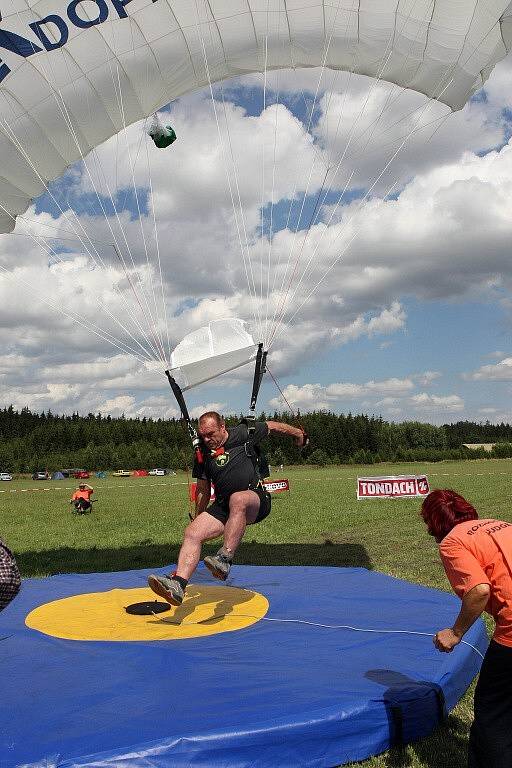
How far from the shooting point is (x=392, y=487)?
16828mm

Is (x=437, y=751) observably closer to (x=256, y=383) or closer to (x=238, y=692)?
(x=238, y=692)

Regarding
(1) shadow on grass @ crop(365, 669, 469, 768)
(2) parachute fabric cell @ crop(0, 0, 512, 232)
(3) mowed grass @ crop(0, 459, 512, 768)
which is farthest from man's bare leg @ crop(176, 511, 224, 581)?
(2) parachute fabric cell @ crop(0, 0, 512, 232)

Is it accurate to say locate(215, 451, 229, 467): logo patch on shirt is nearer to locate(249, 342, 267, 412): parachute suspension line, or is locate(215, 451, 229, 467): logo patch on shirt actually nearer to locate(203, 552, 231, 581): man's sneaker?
locate(249, 342, 267, 412): parachute suspension line

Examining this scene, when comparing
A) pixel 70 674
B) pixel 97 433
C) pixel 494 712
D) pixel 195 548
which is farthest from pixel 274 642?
pixel 97 433

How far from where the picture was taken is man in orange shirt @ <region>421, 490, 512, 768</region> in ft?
8.19

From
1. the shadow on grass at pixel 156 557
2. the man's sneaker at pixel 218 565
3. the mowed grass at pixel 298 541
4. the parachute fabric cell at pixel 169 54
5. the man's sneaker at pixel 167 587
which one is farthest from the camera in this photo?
the shadow on grass at pixel 156 557

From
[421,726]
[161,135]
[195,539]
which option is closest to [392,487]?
[161,135]

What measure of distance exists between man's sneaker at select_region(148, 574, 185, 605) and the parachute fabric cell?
455cm

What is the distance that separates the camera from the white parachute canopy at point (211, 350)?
5.28 m

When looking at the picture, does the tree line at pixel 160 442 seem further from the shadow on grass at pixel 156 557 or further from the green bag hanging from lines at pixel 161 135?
the green bag hanging from lines at pixel 161 135

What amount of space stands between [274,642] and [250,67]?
6.13 meters

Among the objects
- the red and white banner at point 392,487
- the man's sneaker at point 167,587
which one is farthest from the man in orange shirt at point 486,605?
the red and white banner at point 392,487

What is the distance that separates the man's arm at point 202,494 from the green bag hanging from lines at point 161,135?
11.9 ft

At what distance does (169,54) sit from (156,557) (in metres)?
6.64
